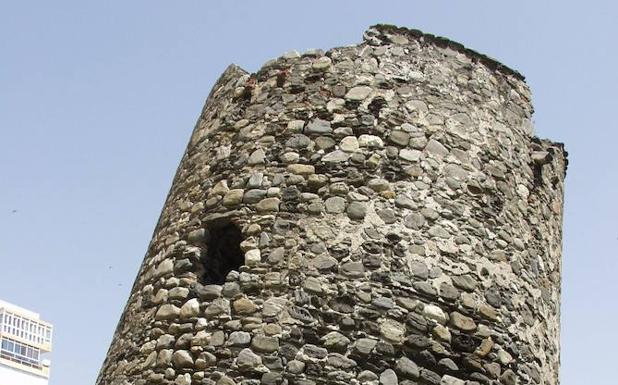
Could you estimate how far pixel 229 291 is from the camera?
250 inches

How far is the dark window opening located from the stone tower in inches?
0.4

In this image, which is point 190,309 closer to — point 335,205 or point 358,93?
point 335,205

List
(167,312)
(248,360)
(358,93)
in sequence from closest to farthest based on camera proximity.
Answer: (248,360), (167,312), (358,93)

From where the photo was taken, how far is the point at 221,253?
22.6 feet

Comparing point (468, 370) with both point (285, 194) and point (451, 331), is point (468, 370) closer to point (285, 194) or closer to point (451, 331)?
point (451, 331)

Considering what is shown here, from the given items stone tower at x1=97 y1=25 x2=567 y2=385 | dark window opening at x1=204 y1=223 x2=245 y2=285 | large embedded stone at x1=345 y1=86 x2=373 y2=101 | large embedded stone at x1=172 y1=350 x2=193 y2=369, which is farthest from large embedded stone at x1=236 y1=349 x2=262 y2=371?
large embedded stone at x1=345 y1=86 x2=373 y2=101

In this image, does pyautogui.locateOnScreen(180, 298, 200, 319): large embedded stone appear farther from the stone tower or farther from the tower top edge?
the tower top edge

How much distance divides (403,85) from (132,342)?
2.81 m

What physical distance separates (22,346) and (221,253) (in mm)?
41093

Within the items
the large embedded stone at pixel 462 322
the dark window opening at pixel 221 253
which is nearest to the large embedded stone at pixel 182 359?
the dark window opening at pixel 221 253

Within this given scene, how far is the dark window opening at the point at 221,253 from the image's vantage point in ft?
22.3

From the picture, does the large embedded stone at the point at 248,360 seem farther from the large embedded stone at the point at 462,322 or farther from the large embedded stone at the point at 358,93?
the large embedded stone at the point at 358,93

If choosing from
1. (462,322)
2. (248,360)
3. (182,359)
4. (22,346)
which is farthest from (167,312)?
(22,346)

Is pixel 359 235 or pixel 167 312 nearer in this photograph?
pixel 359 235
